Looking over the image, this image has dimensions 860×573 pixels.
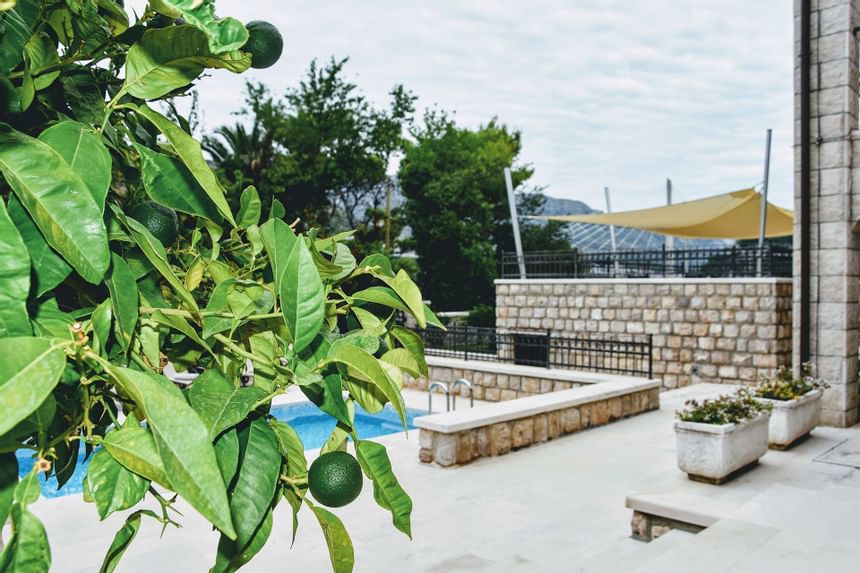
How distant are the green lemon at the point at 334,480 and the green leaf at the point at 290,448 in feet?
0.06

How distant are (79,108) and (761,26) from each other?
54.4 feet

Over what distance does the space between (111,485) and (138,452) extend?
0.32 feet

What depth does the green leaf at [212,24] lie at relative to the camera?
17.4 inches

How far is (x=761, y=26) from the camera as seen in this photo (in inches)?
569

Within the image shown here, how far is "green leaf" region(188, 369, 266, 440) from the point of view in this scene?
0.53m

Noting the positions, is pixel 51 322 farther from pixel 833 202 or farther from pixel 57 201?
pixel 833 202

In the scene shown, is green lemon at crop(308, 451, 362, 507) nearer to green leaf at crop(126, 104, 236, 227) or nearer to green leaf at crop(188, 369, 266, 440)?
green leaf at crop(188, 369, 266, 440)

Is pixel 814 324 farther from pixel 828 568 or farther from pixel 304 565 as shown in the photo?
pixel 304 565

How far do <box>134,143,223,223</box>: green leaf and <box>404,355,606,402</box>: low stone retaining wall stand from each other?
28.9 ft

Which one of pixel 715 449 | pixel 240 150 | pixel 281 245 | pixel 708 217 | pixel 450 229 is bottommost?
pixel 715 449

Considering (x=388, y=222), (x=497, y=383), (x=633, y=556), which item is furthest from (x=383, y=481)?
(x=388, y=222)

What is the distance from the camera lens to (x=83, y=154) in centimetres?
55

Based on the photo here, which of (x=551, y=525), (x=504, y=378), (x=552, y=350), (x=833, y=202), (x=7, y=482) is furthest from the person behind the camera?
(x=552, y=350)

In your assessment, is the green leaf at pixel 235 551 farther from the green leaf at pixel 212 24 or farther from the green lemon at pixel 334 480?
the green leaf at pixel 212 24
